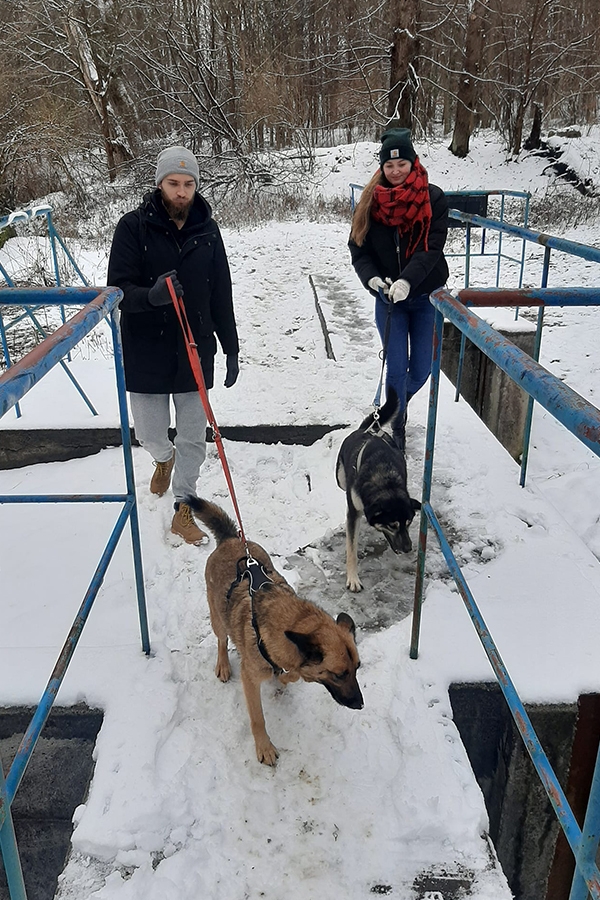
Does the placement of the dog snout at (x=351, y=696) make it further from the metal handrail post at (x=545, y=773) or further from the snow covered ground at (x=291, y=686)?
the metal handrail post at (x=545, y=773)

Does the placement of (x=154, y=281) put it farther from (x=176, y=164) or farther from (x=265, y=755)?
(x=265, y=755)

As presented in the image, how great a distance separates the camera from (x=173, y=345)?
3.21m

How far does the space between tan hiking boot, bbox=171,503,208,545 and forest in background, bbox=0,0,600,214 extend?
15455 mm

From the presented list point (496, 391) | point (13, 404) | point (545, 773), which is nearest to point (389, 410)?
point (545, 773)

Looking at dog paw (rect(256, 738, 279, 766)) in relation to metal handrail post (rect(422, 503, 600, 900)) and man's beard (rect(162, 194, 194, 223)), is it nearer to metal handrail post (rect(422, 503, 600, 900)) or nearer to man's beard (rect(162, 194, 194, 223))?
metal handrail post (rect(422, 503, 600, 900))

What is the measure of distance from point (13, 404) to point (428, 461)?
1.64 meters

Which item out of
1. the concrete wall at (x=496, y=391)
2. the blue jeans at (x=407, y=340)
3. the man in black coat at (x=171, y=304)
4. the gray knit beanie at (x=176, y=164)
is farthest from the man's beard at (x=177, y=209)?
the concrete wall at (x=496, y=391)

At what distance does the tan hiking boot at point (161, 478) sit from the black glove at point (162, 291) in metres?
1.26

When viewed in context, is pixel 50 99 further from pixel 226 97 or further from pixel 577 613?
pixel 577 613

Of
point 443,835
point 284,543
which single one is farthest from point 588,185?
point 443,835

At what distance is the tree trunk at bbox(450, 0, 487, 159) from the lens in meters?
18.3

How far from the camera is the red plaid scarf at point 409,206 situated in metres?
3.56

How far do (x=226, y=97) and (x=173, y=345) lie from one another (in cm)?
2054

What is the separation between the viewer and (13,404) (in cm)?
110
